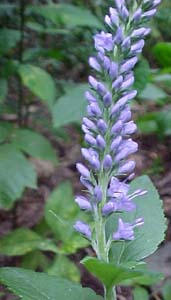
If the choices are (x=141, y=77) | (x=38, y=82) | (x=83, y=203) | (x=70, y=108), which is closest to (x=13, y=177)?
(x=70, y=108)

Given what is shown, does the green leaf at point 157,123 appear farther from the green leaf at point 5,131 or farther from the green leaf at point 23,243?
the green leaf at point 23,243

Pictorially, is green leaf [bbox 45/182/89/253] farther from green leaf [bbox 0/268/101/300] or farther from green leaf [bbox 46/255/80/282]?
green leaf [bbox 0/268/101/300]

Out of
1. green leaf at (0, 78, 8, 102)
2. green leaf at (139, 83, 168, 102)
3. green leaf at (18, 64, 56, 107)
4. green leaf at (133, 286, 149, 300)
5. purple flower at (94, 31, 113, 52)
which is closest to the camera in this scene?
purple flower at (94, 31, 113, 52)

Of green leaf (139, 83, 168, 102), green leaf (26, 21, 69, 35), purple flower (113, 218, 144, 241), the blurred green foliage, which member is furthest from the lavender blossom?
green leaf (26, 21, 69, 35)

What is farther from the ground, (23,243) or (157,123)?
(157,123)

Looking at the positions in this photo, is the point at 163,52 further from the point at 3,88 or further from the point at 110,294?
the point at 110,294
